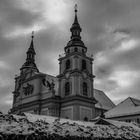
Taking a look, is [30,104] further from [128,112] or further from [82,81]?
[128,112]

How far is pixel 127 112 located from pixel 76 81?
38.8 ft

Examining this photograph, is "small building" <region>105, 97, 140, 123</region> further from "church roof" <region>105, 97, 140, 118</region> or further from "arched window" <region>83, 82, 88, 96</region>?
"arched window" <region>83, 82, 88, 96</region>

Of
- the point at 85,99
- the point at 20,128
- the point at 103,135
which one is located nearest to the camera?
the point at 20,128

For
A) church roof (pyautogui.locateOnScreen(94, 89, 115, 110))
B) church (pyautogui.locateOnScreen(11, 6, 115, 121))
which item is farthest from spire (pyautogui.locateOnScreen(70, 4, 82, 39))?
church roof (pyautogui.locateOnScreen(94, 89, 115, 110))

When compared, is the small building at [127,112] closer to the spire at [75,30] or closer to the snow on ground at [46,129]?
the spire at [75,30]

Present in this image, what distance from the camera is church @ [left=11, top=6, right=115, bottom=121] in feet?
163

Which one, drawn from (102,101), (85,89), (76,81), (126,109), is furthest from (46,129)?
(102,101)

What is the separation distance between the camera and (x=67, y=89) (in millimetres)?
52312

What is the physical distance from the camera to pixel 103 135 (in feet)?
49.1

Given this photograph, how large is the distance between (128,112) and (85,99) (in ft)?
30.3

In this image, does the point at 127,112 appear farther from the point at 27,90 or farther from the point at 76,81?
the point at 27,90

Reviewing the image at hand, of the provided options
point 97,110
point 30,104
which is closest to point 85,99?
point 97,110

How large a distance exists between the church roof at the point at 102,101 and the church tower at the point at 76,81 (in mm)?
8193

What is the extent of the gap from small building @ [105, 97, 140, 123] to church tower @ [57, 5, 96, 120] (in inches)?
213
